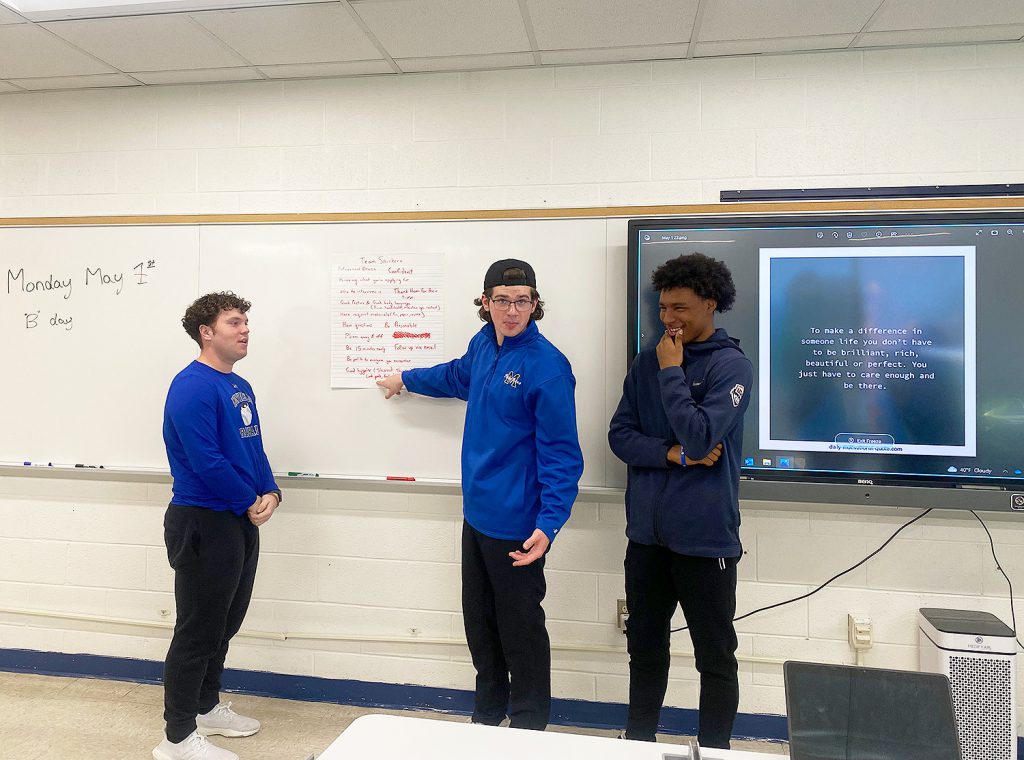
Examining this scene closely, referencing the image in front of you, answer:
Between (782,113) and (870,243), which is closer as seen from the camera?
(870,243)

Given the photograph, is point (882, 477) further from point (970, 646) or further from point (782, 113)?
point (782, 113)

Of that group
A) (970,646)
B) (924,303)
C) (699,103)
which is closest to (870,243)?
(924,303)

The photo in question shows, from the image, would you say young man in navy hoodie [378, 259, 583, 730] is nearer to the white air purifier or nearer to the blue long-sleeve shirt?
the blue long-sleeve shirt

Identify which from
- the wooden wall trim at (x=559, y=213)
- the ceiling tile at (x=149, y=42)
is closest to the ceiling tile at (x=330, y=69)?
the ceiling tile at (x=149, y=42)

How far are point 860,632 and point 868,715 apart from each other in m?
1.54

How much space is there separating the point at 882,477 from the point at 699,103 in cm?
151

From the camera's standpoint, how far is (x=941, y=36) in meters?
2.07

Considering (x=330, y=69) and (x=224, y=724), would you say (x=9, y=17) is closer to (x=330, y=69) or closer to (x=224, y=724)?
(x=330, y=69)

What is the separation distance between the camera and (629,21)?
1987mm

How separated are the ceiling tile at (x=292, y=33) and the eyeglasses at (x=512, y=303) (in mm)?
1074

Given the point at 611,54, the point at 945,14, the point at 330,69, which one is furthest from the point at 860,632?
the point at 330,69

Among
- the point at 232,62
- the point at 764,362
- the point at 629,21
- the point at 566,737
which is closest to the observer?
the point at 566,737

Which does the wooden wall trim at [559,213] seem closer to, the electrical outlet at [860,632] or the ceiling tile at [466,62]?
the ceiling tile at [466,62]

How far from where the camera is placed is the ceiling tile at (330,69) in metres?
2.29
